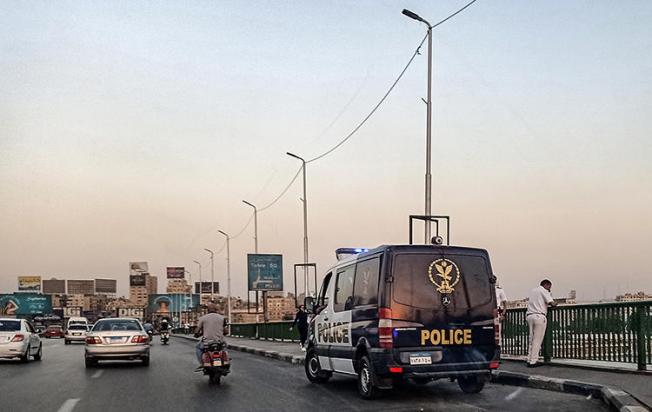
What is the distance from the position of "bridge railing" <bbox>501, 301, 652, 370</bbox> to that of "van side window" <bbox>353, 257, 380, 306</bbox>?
16.7 feet

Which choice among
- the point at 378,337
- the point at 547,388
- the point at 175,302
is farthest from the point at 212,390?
the point at 175,302

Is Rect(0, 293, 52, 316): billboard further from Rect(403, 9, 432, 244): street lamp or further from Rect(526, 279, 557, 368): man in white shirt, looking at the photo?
Rect(526, 279, 557, 368): man in white shirt

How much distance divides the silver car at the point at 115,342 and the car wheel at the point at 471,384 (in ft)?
37.6

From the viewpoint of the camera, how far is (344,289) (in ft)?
43.1

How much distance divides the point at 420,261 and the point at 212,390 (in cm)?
482

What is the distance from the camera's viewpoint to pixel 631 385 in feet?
37.8

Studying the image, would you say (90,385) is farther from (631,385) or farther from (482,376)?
(631,385)

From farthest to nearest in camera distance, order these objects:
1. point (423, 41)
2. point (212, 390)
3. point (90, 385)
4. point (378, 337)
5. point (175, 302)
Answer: point (175, 302)
point (423, 41)
point (90, 385)
point (212, 390)
point (378, 337)

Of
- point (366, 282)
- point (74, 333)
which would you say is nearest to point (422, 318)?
point (366, 282)

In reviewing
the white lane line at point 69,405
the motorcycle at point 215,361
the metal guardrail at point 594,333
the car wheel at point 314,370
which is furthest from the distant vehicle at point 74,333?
the white lane line at point 69,405

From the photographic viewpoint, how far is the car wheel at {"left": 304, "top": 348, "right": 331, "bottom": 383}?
48.1 ft

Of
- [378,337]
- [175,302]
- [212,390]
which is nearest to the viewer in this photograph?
[378,337]

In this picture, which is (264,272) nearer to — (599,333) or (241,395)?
(599,333)

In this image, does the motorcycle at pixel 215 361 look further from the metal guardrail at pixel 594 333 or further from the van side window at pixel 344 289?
the metal guardrail at pixel 594 333
